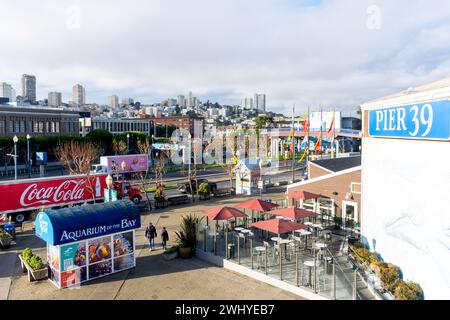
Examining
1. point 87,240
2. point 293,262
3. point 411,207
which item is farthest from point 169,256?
point 411,207

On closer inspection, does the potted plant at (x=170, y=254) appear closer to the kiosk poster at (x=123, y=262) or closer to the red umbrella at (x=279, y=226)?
the kiosk poster at (x=123, y=262)

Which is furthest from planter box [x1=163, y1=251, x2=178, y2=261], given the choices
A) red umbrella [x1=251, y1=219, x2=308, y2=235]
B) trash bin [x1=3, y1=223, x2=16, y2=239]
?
trash bin [x1=3, y1=223, x2=16, y2=239]

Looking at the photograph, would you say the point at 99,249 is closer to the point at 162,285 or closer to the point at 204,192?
the point at 162,285

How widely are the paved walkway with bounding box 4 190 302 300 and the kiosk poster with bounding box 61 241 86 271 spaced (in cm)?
87

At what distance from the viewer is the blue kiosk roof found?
14172 millimetres

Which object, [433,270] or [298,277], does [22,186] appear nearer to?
[298,277]

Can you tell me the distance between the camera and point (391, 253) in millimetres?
14758

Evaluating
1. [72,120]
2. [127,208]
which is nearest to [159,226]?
[127,208]

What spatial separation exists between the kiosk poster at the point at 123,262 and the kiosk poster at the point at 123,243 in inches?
7.4

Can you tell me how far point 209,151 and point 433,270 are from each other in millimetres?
63720

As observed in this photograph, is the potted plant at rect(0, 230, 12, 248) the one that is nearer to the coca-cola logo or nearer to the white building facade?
the coca-cola logo

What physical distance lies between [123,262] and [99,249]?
4.35ft

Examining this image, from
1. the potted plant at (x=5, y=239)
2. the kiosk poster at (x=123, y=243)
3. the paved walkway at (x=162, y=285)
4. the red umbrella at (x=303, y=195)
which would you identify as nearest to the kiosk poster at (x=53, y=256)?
the paved walkway at (x=162, y=285)
